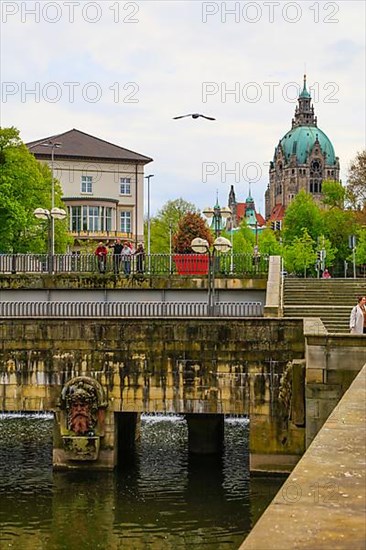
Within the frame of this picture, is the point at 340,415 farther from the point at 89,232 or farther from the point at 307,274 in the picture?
the point at 307,274

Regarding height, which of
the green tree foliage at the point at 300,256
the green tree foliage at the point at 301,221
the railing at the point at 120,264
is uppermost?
the green tree foliage at the point at 301,221

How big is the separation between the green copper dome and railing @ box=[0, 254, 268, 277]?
14666 centimetres

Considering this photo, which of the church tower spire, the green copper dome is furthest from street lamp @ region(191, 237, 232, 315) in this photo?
the church tower spire

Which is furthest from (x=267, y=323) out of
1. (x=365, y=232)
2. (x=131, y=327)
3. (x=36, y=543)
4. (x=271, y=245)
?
(x=271, y=245)

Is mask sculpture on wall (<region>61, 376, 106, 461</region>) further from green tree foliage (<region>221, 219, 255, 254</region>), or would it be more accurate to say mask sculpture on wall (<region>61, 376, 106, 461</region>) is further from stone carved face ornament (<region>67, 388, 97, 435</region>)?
green tree foliage (<region>221, 219, 255, 254</region>)

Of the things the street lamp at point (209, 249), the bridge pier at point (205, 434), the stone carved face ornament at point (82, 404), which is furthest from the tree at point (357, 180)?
the stone carved face ornament at point (82, 404)

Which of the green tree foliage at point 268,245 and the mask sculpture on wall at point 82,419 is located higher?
the green tree foliage at point 268,245

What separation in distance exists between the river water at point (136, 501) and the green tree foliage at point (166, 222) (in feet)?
214

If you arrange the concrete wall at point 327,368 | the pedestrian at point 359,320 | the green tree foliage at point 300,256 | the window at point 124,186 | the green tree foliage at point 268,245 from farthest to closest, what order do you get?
1. the green tree foliage at point 268,245
2. the green tree foliage at point 300,256
3. the window at point 124,186
4. the pedestrian at point 359,320
5. the concrete wall at point 327,368

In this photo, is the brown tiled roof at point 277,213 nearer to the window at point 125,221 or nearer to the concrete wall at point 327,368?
the window at point 125,221

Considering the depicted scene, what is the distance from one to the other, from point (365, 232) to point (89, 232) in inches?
1029

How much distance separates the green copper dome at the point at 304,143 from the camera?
181000 millimetres

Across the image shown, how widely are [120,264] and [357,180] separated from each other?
154ft

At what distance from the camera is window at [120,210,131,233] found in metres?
88.2
